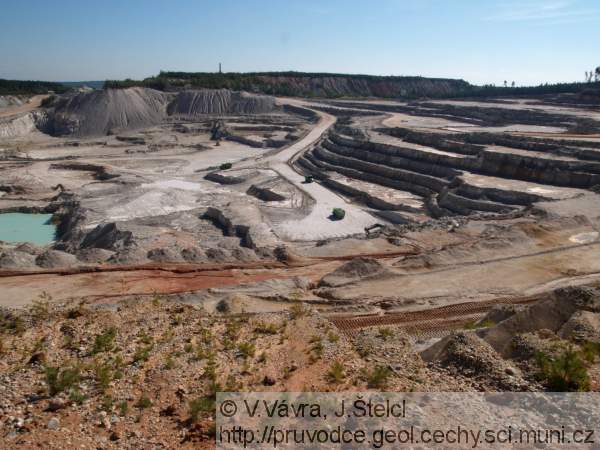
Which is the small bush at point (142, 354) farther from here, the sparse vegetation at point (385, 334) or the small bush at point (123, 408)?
the sparse vegetation at point (385, 334)

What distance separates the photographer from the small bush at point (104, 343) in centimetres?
891

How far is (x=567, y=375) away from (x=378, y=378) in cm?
274

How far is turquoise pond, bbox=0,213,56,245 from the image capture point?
28.1 m

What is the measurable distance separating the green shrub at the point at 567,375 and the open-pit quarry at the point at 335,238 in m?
0.24

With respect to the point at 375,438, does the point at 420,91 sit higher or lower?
higher

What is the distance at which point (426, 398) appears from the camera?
7.05 meters

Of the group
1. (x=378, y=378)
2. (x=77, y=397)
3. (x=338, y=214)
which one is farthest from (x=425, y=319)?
(x=338, y=214)

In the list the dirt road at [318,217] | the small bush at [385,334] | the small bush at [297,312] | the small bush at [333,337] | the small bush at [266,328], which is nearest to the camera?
the small bush at [333,337]

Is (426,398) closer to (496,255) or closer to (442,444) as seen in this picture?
(442,444)

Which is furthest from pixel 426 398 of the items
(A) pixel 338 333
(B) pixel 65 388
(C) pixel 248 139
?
(C) pixel 248 139

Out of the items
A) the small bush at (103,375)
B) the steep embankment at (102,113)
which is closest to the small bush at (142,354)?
the small bush at (103,375)

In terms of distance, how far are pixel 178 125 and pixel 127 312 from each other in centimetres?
6054

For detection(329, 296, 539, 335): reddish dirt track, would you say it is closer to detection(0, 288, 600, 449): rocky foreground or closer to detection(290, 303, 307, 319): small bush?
detection(290, 303, 307, 319): small bush

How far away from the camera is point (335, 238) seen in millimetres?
25922
